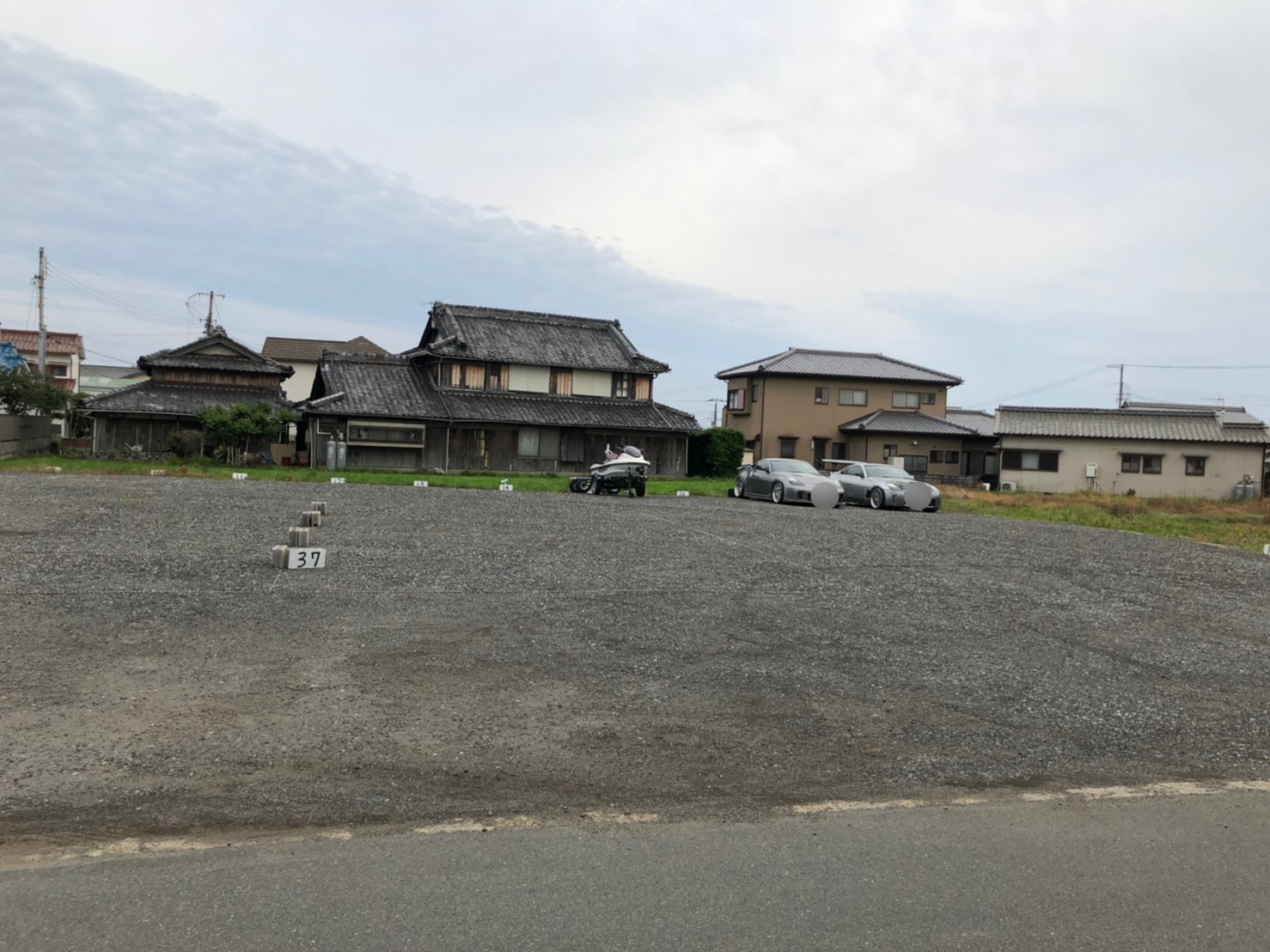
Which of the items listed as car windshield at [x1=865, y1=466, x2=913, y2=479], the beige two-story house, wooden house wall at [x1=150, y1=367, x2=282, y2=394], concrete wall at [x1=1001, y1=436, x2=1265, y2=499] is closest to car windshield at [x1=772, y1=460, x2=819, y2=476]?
car windshield at [x1=865, y1=466, x2=913, y2=479]

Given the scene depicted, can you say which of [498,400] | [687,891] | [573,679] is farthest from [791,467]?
[687,891]

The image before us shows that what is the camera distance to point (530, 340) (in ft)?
145

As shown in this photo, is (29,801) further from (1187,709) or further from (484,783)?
(1187,709)

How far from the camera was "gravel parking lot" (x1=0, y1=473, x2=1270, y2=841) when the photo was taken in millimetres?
4898

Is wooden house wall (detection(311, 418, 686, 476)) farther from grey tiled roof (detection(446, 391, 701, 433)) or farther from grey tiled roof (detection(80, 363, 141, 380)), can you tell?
grey tiled roof (detection(80, 363, 141, 380))

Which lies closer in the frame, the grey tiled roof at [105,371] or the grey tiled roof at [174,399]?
the grey tiled roof at [174,399]

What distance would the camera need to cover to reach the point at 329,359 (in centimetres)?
4075

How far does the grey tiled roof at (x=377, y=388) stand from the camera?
38.2 meters

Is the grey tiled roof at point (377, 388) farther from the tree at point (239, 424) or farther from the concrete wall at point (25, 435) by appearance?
the concrete wall at point (25, 435)

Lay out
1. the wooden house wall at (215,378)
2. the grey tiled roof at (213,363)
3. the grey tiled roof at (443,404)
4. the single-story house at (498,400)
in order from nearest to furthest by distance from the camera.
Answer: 1. the single-story house at (498,400)
2. the grey tiled roof at (443,404)
3. the grey tiled roof at (213,363)
4. the wooden house wall at (215,378)

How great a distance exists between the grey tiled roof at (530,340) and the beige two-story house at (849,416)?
24.9 ft

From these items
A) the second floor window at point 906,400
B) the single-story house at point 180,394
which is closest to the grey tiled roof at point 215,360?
the single-story house at point 180,394

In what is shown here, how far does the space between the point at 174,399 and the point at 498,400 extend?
43.2ft

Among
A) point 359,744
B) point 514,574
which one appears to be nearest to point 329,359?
point 514,574
